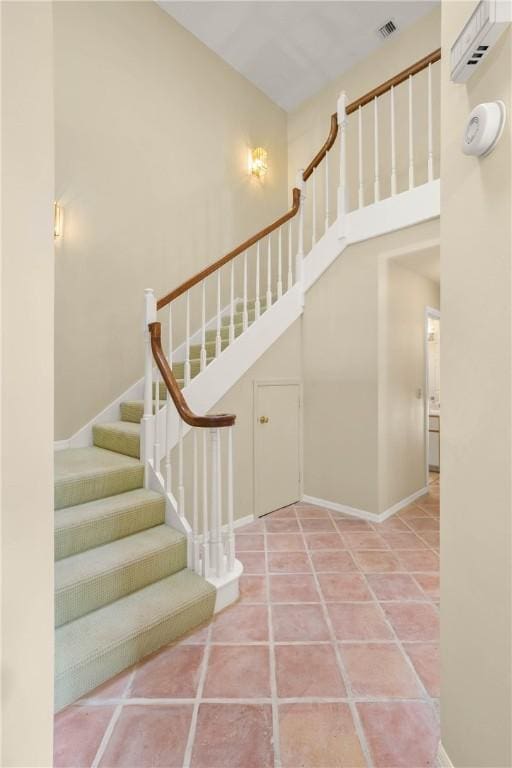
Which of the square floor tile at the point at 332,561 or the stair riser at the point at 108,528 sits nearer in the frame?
the stair riser at the point at 108,528

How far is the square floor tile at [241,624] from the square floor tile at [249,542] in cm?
68

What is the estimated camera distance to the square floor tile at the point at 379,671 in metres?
1.54

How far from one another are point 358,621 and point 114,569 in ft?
4.28

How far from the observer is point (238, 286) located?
454 centimetres

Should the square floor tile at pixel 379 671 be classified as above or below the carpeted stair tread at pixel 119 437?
below

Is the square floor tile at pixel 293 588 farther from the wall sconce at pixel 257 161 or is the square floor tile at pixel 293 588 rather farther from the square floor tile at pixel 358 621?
the wall sconce at pixel 257 161

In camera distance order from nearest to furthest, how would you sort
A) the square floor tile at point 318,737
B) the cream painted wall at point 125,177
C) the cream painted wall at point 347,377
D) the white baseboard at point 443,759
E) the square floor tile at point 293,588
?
the white baseboard at point 443,759
the square floor tile at point 318,737
the square floor tile at point 293,588
the cream painted wall at point 125,177
the cream painted wall at point 347,377

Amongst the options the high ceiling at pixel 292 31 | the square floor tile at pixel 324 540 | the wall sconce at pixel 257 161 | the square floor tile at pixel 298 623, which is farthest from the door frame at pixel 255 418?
the high ceiling at pixel 292 31

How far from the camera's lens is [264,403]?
3438 mm

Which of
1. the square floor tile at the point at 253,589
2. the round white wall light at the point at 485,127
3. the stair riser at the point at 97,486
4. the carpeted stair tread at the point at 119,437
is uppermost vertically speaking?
the round white wall light at the point at 485,127

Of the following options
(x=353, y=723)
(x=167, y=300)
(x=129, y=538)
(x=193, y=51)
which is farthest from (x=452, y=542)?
(x=193, y=51)

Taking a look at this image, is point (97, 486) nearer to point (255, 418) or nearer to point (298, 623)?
point (298, 623)

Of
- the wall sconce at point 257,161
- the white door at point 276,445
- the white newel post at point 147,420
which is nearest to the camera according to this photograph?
the white newel post at point 147,420

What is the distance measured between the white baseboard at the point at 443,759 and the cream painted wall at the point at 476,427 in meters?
0.03
